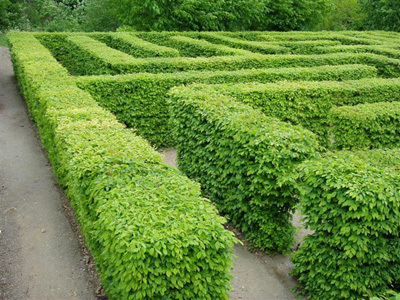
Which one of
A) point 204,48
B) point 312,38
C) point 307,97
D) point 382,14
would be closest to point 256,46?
point 204,48

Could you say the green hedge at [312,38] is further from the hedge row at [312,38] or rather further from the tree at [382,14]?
the tree at [382,14]

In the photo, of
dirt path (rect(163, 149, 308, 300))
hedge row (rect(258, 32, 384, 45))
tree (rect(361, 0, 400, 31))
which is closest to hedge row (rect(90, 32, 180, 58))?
hedge row (rect(258, 32, 384, 45))

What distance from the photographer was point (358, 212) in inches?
215

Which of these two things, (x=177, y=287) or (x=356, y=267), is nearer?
(x=177, y=287)

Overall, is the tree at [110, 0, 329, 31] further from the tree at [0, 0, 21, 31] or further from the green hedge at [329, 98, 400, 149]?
the green hedge at [329, 98, 400, 149]

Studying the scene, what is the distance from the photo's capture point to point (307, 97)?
10.8 m

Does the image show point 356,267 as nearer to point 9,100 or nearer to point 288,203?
point 288,203

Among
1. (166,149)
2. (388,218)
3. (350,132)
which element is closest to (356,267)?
(388,218)

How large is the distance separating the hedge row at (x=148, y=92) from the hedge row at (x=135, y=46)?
3.31 m

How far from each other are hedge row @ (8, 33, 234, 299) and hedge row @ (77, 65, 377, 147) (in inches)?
156

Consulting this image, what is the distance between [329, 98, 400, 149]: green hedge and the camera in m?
9.24

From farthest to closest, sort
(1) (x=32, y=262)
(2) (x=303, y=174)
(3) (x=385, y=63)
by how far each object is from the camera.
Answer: (3) (x=385, y=63) < (1) (x=32, y=262) < (2) (x=303, y=174)

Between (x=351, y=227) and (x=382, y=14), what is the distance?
33.5 metres

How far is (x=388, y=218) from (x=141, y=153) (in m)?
3.56
